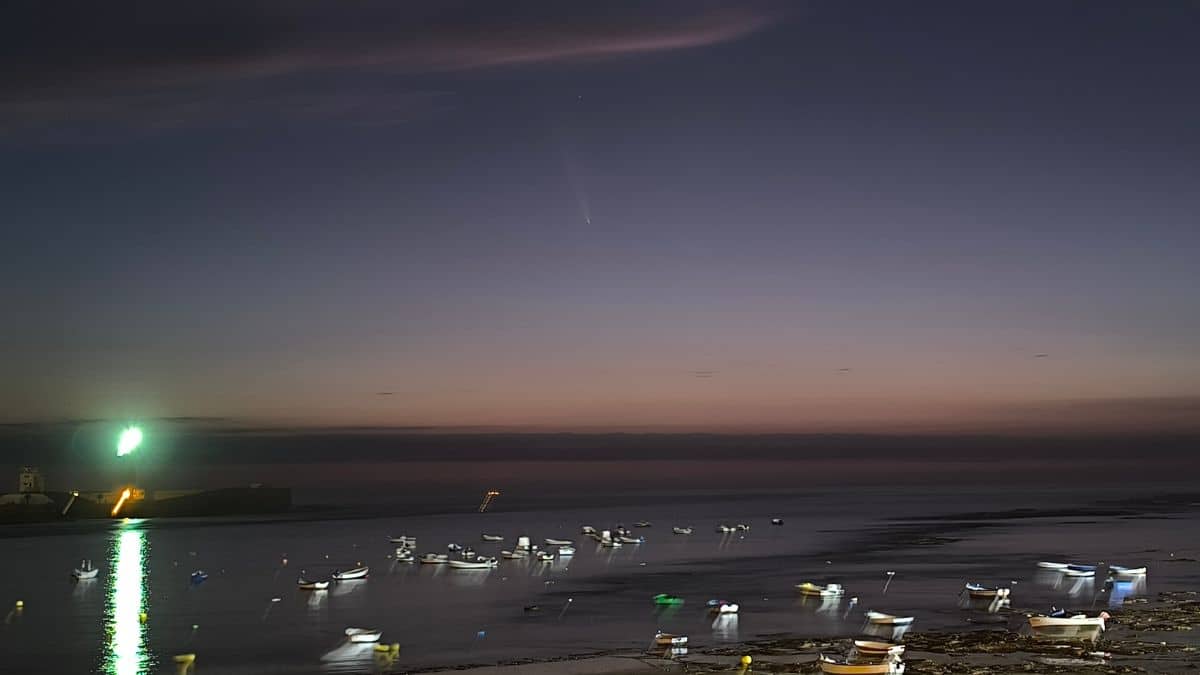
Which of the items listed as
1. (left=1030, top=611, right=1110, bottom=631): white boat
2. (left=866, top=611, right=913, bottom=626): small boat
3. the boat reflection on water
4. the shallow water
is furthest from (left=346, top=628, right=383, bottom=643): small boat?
(left=1030, top=611, right=1110, bottom=631): white boat

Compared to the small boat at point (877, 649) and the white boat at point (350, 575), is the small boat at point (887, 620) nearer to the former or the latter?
the small boat at point (877, 649)

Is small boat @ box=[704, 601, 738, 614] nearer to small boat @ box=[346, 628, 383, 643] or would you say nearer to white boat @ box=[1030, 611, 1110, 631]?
white boat @ box=[1030, 611, 1110, 631]

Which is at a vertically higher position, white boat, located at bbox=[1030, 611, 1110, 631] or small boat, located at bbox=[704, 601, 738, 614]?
white boat, located at bbox=[1030, 611, 1110, 631]

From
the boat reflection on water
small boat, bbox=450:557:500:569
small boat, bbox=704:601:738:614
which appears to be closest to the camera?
the boat reflection on water

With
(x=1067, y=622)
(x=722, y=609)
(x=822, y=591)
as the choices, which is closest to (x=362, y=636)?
(x=722, y=609)

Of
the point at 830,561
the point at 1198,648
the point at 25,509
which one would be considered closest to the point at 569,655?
the point at 1198,648

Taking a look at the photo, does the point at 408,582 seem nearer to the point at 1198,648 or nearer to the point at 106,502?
the point at 1198,648

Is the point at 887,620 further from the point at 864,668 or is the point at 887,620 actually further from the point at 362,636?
the point at 362,636
